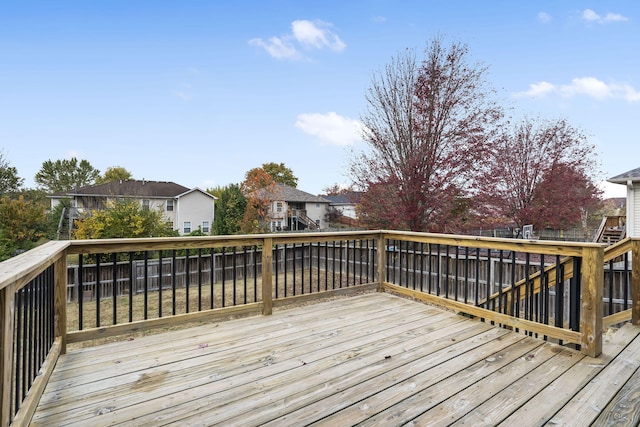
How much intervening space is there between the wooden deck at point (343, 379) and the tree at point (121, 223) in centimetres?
943

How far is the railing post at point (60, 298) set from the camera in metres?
2.45

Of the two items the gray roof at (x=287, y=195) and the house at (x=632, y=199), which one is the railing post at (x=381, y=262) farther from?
the gray roof at (x=287, y=195)

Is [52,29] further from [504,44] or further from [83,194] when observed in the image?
[83,194]

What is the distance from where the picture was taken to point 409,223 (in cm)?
780

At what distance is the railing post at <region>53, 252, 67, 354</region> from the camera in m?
2.45

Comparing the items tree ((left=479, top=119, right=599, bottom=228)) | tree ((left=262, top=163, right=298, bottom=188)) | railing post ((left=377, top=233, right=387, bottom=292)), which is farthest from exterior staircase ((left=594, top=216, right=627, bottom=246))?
tree ((left=262, top=163, right=298, bottom=188))

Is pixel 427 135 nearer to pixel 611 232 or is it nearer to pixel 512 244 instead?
pixel 512 244

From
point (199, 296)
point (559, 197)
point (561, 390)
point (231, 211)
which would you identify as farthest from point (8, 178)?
point (559, 197)

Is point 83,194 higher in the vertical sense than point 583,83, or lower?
lower

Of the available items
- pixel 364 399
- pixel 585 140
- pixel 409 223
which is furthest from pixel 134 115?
pixel 585 140

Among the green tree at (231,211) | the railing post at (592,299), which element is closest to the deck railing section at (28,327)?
the railing post at (592,299)

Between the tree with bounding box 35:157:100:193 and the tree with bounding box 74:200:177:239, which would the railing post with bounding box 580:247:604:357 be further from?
the tree with bounding box 35:157:100:193

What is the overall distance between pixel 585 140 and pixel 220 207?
66.9ft

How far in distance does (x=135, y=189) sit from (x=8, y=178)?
7.24 meters
